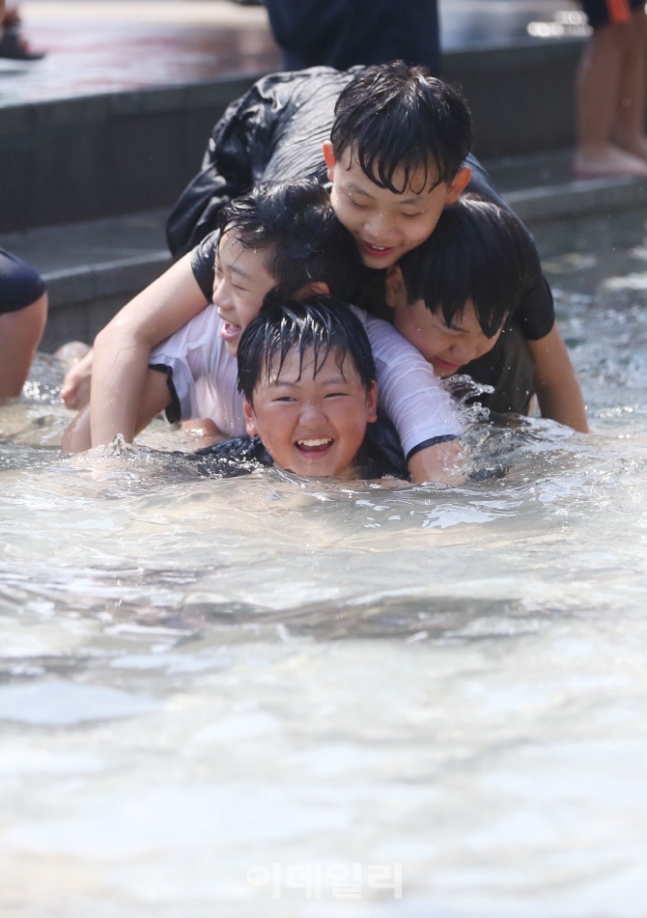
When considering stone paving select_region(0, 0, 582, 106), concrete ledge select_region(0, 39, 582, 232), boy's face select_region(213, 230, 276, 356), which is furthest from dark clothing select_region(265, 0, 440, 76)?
boy's face select_region(213, 230, 276, 356)

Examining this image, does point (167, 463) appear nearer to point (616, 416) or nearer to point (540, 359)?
point (540, 359)

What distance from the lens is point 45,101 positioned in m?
5.85

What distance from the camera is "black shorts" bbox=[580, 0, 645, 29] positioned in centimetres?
693

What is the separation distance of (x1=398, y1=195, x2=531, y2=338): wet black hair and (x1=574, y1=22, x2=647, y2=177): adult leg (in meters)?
4.18

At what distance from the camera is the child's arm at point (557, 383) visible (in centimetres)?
379

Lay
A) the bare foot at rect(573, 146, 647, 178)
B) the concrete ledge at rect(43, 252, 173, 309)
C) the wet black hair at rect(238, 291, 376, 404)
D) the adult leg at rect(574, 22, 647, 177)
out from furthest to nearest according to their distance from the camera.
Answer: the bare foot at rect(573, 146, 647, 178)
the adult leg at rect(574, 22, 647, 177)
the concrete ledge at rect(43, 252, 173, 309)
the wet black hair at rect(238, 291, 376, 404)

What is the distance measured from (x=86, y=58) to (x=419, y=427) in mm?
5700

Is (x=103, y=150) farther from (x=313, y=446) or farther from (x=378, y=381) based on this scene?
(x=313, y=446)

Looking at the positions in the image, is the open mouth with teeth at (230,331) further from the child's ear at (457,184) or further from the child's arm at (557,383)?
the child's arm at (557,383)

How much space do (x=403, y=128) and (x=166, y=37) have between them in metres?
7.28

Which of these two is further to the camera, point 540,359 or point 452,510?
point 540,359

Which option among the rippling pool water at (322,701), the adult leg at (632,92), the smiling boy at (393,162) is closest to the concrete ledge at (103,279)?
the smiling boy at (393,162)

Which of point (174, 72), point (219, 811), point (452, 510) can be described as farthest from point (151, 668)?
point (174, 72)

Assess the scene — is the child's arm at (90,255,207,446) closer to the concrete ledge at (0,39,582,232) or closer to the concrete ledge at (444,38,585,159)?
the concrete ledge at (0,39,582,232)
